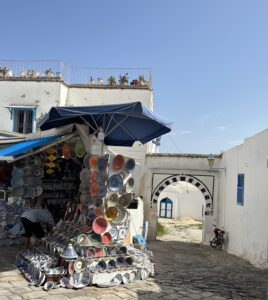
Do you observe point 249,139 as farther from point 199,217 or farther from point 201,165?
point 199,217

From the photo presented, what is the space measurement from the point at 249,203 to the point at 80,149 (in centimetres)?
554

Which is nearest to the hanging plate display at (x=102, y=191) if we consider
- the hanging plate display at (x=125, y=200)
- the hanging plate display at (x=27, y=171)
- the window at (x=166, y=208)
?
the hanging plate display at (x=125, y=200)

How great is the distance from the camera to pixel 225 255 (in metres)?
11.7

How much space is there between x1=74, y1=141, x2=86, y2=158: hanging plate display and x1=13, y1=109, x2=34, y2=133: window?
25.7 ft

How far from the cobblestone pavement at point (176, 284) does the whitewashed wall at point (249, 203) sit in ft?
2.56

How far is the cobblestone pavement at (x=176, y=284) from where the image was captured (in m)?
5.79

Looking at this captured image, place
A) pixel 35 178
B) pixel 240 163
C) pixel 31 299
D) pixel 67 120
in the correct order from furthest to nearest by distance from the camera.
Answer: pixel 240 163 < pixel 35 178 < pixel 67 120 < pixel 31 299

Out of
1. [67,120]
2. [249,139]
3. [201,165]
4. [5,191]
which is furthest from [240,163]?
[5,191]

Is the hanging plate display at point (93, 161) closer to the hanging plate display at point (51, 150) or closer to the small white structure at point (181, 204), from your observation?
the hanging plate display at point (51, 150)

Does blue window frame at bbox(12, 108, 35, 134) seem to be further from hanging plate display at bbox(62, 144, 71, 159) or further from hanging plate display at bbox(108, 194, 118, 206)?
hanging plate display at bbox(108, 194, 118, 206)

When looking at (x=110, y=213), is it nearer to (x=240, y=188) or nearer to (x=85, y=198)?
(x=85, y=198)

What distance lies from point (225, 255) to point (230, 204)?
2.07 metres

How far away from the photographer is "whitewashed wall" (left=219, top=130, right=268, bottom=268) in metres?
9.62

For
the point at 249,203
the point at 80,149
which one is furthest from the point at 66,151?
the point at 249,203
